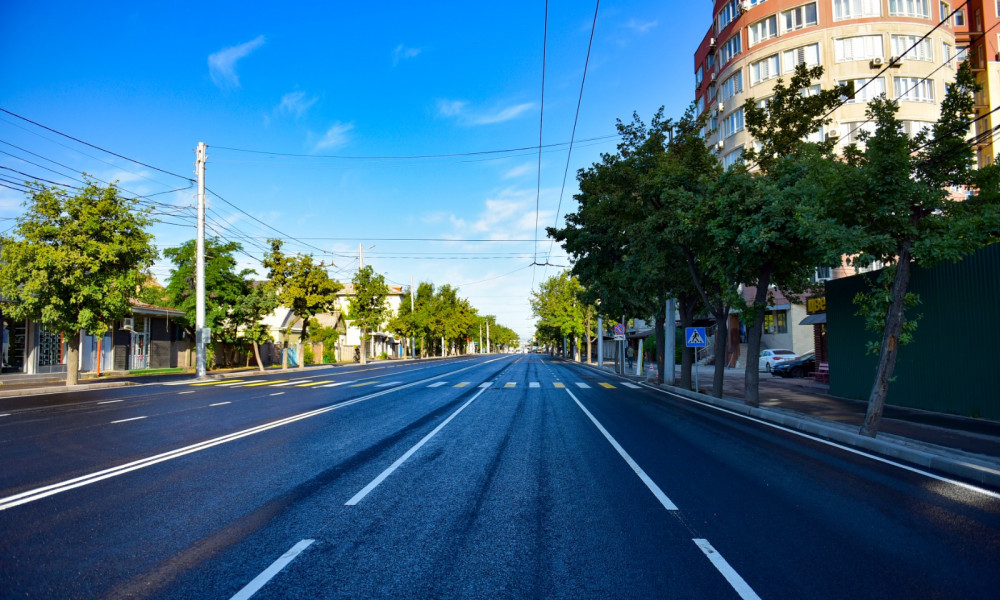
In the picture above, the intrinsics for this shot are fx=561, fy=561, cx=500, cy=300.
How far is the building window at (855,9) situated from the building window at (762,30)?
3.63 m

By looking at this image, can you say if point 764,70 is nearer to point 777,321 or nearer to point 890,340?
point 777,321

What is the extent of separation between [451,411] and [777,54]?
1483 inches

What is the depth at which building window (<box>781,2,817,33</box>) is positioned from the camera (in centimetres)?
3803

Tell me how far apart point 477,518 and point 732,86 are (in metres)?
44.6

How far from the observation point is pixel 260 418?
12883 millimetres

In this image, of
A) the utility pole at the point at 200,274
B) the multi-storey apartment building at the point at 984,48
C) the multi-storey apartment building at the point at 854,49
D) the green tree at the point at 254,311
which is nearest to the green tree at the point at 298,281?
the green tree at the point at 254,311

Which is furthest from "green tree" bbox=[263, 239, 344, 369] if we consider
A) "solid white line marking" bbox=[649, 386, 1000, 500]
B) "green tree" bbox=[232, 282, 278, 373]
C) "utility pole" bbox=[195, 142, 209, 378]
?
"solid white line marking" bbox=[649, 386, 1000, 500]

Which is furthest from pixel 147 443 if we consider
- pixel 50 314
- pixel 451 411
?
pixel 50 314

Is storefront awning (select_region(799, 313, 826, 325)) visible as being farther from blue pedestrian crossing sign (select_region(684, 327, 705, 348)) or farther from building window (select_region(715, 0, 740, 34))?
A: building window (select_region(715, 0, 740, 34))

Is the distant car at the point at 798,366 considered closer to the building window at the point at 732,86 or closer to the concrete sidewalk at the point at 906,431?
the concrete sidewalk at the point at 906,431

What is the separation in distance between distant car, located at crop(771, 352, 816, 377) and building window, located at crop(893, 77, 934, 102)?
19690 mm

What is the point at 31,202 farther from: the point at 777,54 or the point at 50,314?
the point at 777,54

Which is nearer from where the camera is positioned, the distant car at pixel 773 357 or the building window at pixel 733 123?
the distant car at pixel 773 357

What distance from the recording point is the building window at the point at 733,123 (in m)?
41.0
